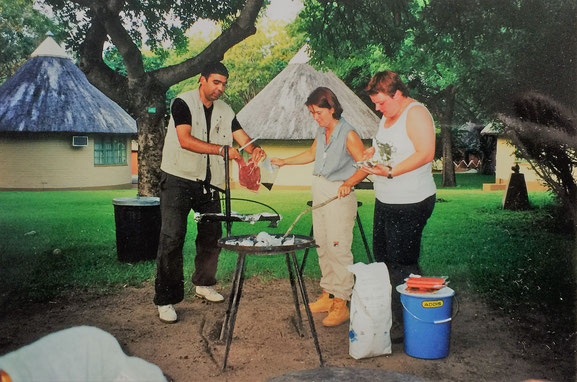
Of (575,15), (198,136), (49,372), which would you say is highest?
(575,15)

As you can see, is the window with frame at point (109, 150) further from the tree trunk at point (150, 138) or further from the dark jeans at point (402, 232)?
the dark jeans at point (402, 232)

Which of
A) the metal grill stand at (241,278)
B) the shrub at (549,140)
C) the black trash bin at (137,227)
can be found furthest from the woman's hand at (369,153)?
the shrub at (549,140)

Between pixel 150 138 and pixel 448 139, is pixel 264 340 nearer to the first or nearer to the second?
pixel 150 138

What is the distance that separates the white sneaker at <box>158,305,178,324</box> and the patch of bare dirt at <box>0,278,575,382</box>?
5 centimetres

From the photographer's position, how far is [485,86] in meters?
6.33

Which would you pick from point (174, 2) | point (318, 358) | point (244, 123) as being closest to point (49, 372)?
point (318, 358)

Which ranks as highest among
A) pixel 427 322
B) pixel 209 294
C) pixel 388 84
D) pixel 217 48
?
pixel 217 48

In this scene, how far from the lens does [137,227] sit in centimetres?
615

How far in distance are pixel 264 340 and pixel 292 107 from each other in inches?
Result: 147

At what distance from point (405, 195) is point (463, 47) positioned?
124 inches

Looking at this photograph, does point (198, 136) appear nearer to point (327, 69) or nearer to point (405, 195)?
point (405, 195)

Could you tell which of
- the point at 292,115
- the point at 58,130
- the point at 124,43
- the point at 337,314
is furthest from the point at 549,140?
the point at 58,130

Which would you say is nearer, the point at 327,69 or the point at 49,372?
the point at 49,372

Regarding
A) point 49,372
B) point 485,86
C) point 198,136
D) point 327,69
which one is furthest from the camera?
point 327,69
